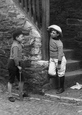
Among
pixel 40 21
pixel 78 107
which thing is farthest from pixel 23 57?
pixel 78 107

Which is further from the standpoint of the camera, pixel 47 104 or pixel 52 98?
pixel 52 98

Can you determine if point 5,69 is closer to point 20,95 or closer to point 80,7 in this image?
point 20,95

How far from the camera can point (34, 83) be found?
249 inches

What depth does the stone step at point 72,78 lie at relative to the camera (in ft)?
22.1

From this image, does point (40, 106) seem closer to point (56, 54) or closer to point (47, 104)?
point (47, 104)

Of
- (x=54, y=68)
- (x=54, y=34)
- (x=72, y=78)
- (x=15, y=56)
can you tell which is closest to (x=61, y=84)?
(x=54, y=68)

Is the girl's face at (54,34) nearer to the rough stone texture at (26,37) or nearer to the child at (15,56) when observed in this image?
the rough stone texture at (26,37)

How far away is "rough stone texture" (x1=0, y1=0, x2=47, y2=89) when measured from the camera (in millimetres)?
6215

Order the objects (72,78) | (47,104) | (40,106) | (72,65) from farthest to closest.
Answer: (72,65), (72,78), (47,104), (40,106)

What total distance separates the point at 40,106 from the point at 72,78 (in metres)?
1.55

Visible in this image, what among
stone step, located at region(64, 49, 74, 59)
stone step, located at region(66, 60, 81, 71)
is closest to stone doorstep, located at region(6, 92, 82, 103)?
stone step, located at region(66, 60, 81, 71)

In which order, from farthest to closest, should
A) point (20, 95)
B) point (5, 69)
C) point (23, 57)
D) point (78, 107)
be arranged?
point (5, 69)
point (23, 57)
point (20, 95)
point (78, 107)

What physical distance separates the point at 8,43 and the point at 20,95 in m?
1.44

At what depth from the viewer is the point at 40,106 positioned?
5.60 metres
